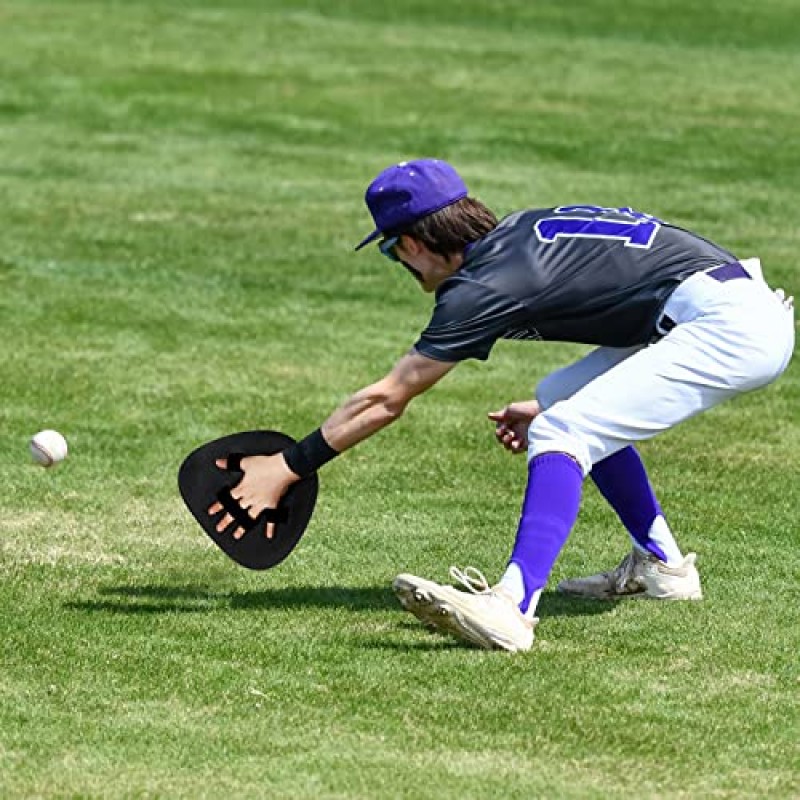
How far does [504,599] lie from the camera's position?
6.80m

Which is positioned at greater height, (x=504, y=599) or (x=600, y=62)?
(x=504, y=599)

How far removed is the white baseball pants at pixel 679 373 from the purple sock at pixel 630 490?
53 cm

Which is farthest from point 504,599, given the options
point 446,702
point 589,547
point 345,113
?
point 345,113

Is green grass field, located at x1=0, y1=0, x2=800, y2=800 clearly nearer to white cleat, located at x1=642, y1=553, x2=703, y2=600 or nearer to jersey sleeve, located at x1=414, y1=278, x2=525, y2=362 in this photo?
white cleat, located at x1=642, y1=553, x2=703, y2=600

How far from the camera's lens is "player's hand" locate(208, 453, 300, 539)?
24.0 feet

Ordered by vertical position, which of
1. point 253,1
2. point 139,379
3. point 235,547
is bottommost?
point 253,1

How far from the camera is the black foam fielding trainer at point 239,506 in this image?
24.5ft

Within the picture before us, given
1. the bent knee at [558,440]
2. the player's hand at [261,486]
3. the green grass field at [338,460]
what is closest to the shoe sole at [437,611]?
the green grass field at [338,460]

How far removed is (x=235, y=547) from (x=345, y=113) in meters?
13.7

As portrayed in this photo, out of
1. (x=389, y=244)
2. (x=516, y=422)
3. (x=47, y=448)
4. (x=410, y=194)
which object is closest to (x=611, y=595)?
(x=516, y=422)

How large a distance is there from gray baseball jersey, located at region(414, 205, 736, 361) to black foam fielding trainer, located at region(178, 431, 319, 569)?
0.94 meters

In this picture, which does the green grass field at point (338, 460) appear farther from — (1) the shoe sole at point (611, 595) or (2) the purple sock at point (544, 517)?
(2) the purple sock at point (544, 517)

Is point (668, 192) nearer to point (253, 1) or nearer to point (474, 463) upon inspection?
point (474, 463)

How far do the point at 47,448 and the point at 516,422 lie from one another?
7.95 feet
